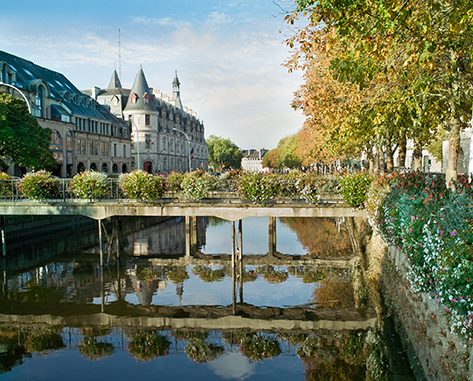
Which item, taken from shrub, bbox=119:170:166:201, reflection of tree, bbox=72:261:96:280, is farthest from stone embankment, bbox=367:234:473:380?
reflection of tree, bbox=72:261:96:280

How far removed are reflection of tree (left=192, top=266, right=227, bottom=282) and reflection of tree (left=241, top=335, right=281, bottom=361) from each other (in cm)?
675

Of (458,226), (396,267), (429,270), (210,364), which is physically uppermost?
(458,226)

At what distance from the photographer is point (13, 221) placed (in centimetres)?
2836

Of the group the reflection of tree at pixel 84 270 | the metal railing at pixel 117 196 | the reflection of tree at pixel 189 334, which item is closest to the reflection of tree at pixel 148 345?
the reflection of tree at pixel 189 334

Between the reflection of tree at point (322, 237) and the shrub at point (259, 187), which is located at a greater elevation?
the shrub at point (259, 187)

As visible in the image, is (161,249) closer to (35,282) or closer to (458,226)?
(35,282)

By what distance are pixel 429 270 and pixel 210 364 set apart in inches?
251

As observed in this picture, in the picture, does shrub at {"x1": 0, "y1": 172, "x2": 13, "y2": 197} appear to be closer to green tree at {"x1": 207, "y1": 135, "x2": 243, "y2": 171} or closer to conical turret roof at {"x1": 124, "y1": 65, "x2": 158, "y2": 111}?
conical turret roof at {"x1": 124, "y1": 65, "x2": 158, "y2": 111}

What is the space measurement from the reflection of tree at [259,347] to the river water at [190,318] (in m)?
0.03

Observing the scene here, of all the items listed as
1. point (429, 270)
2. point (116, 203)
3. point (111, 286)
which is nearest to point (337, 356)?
point (429, 270)

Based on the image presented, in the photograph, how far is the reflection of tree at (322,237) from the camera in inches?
1013

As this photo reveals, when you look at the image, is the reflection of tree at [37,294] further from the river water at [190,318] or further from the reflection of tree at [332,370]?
the reflection of tree at [332,370]

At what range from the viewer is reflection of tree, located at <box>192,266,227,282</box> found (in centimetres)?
2003

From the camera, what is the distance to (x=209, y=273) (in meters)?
21.2
